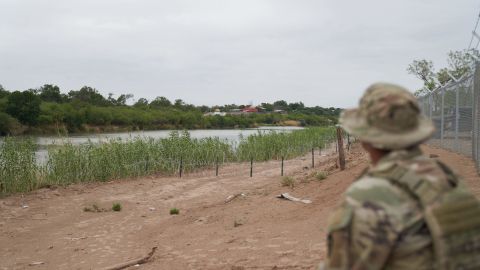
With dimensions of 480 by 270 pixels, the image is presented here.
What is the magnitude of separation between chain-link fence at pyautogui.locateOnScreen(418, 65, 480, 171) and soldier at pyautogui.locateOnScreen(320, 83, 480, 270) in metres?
6.65

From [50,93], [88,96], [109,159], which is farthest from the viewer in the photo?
[88,96]

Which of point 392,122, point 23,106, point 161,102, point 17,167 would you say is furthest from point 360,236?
point 161,102

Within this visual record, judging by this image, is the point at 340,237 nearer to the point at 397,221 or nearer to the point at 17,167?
the point at 397,221

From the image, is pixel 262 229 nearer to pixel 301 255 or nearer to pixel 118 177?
pixel 301 255

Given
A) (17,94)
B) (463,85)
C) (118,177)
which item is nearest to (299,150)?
(118,177)

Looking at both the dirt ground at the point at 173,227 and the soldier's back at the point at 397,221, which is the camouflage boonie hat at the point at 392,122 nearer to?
the soldier's back at the point at 397,221

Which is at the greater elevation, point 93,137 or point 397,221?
point 397,221

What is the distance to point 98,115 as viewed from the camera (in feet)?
210

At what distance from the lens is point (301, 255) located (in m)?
5.61

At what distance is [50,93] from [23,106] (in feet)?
97.0

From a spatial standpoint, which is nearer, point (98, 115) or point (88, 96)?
point (98, 115)

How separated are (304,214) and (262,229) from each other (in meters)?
1.04

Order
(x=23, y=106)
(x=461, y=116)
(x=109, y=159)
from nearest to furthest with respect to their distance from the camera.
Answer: (x=461, y=116), (x=109, y=159), (x=23, y=106)

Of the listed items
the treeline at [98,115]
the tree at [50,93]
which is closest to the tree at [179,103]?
the treeline at [98,115]
